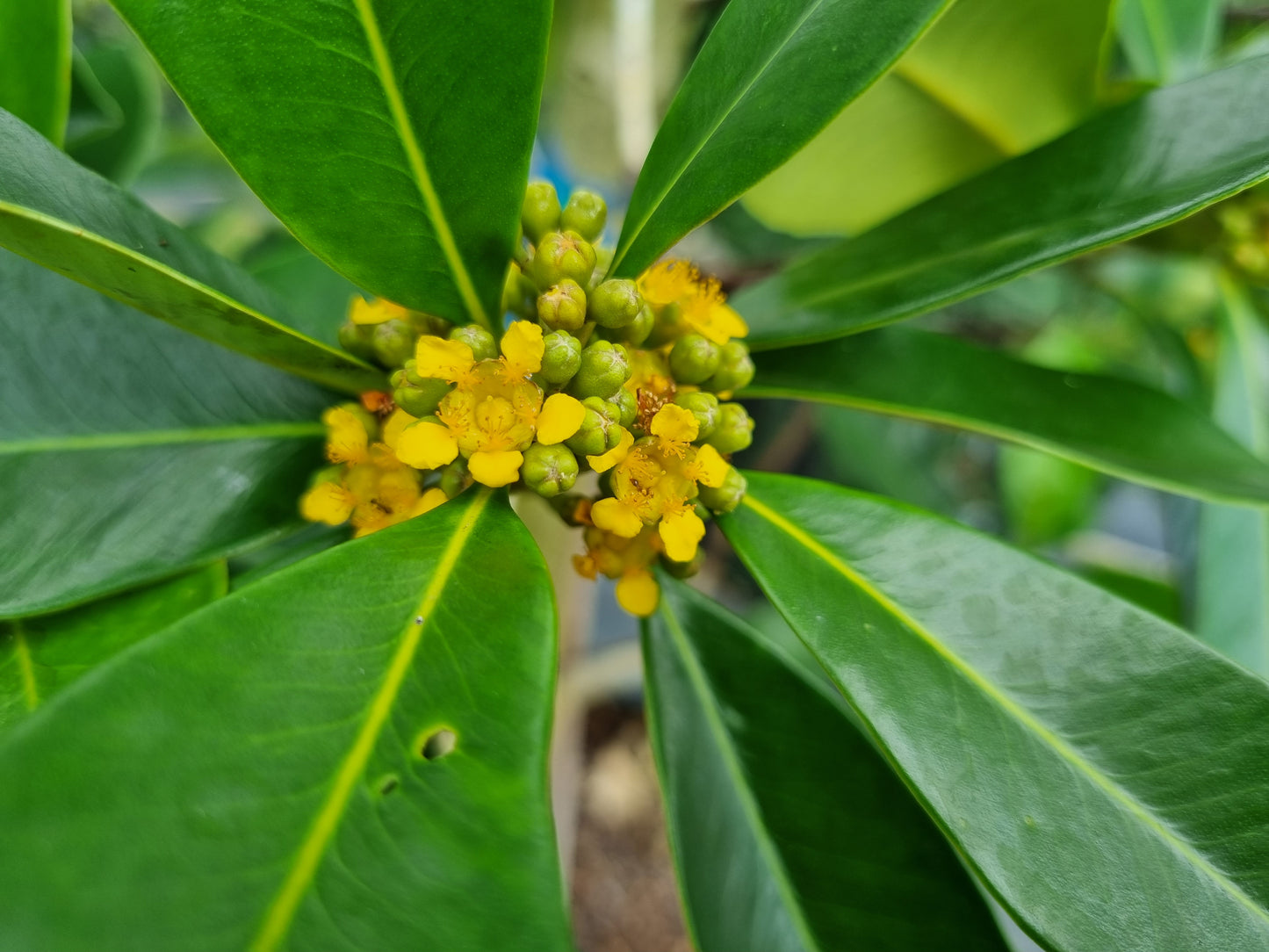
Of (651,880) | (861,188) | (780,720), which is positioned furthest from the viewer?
(651,880)

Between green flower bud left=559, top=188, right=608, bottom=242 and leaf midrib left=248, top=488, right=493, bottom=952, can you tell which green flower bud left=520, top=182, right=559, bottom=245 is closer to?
green flower bud left=559, top=188, right=608, bottom=242

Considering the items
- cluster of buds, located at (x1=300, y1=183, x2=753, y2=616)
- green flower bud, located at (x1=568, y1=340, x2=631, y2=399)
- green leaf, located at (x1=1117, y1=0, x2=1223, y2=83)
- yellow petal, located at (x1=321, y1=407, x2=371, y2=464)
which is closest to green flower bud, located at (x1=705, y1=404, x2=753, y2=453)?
cluster of buds, located at (x1=300, y1=183, x2=753, y2=616)


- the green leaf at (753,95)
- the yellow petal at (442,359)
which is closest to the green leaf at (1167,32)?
the green leaf at (753,95)

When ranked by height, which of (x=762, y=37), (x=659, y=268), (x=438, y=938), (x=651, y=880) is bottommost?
(x=651, y=880)

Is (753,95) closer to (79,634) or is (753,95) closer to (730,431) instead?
(730,431)

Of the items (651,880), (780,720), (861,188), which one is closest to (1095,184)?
(861,188)

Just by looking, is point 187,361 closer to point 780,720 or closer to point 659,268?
point 659,268

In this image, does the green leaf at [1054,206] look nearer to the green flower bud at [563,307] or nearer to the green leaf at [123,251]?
the green flower bud at [563,307]
